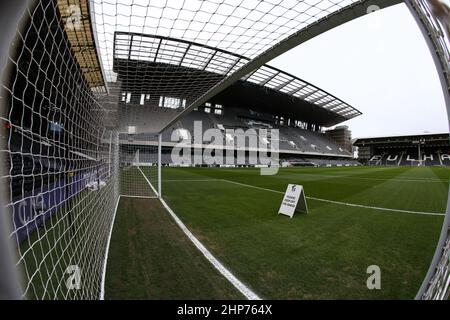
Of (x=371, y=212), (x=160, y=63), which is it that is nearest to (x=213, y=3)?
(x=160, y=63)

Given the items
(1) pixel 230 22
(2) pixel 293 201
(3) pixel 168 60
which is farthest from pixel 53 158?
(3) pixel 168 60

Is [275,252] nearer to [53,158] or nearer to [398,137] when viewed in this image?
[53,158]

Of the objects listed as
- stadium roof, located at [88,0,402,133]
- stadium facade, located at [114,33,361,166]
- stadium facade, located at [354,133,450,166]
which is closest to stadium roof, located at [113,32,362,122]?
stadium facade, located at [114,33,361,166]

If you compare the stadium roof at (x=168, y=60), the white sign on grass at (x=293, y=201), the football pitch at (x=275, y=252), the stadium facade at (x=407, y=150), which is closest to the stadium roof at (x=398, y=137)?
the stadium facade at (x=407, y=150)

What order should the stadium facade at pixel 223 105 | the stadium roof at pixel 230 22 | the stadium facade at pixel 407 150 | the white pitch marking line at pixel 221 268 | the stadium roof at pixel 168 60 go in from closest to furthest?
the white pitch marking line at pixel 221 268
the stadium roof at pixel 230 22
the stadium roof at pixel 168 60
the stadium facade at pixel 223 105
the stadium facade at pixel 407 150

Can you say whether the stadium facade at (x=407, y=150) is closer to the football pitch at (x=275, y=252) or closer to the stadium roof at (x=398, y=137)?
the stadium roof at (x=398, y=137)

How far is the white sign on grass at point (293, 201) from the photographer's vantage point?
18.9 feet

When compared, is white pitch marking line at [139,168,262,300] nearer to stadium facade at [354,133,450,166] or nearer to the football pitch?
the football pitch

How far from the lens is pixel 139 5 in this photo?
455cm

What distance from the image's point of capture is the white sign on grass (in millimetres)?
5750

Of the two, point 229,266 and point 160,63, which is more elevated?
point 160,63

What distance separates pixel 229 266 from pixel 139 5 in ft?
14.9

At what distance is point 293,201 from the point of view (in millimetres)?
5828
